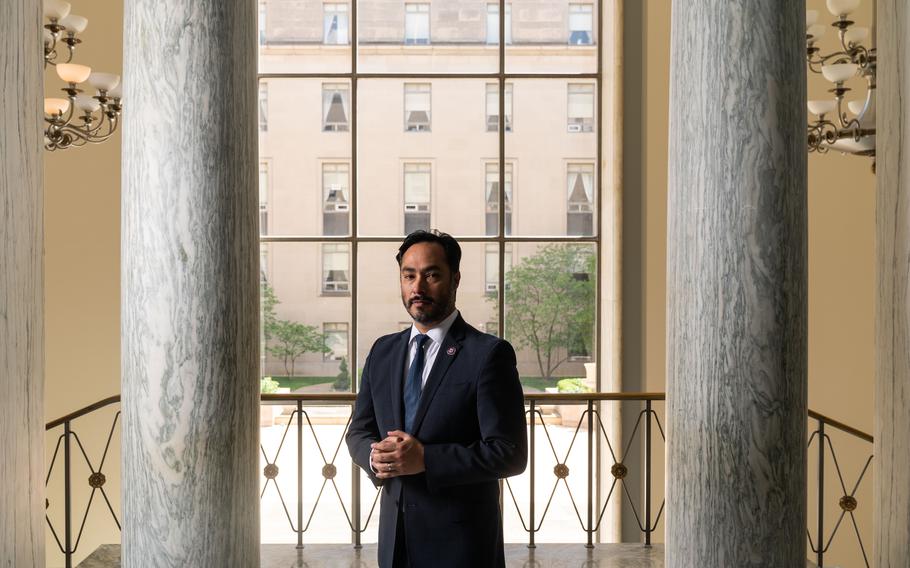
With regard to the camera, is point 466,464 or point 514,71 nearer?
point 466,464

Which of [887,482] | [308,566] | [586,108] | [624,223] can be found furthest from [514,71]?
[887,482]

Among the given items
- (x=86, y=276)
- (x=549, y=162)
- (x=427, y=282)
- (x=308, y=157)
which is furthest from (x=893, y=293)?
(x=86, y=276)

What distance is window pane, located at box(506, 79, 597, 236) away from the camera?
9.52 metres

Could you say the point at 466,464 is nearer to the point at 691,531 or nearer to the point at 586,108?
the point at 691,531

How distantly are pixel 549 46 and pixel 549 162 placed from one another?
1239mm

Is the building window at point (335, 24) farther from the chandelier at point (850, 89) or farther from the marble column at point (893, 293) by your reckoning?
the marble column at point (893, 293)

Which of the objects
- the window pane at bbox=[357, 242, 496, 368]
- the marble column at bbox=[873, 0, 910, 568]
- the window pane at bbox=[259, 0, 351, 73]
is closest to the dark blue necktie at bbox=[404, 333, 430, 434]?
the marble column at bbox=[873, 0, 910, 568]

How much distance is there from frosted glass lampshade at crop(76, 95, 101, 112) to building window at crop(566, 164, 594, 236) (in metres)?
5.09

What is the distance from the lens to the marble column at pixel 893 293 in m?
3.54

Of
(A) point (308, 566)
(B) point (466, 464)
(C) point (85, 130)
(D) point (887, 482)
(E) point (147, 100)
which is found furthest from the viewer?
(C) point (85, 130)

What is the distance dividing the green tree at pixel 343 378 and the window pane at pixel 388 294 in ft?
0.54

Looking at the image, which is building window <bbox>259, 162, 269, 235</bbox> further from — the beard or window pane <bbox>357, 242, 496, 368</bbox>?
the beard

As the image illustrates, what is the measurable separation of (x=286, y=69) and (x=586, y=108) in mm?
3213

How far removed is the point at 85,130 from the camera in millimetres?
5898
